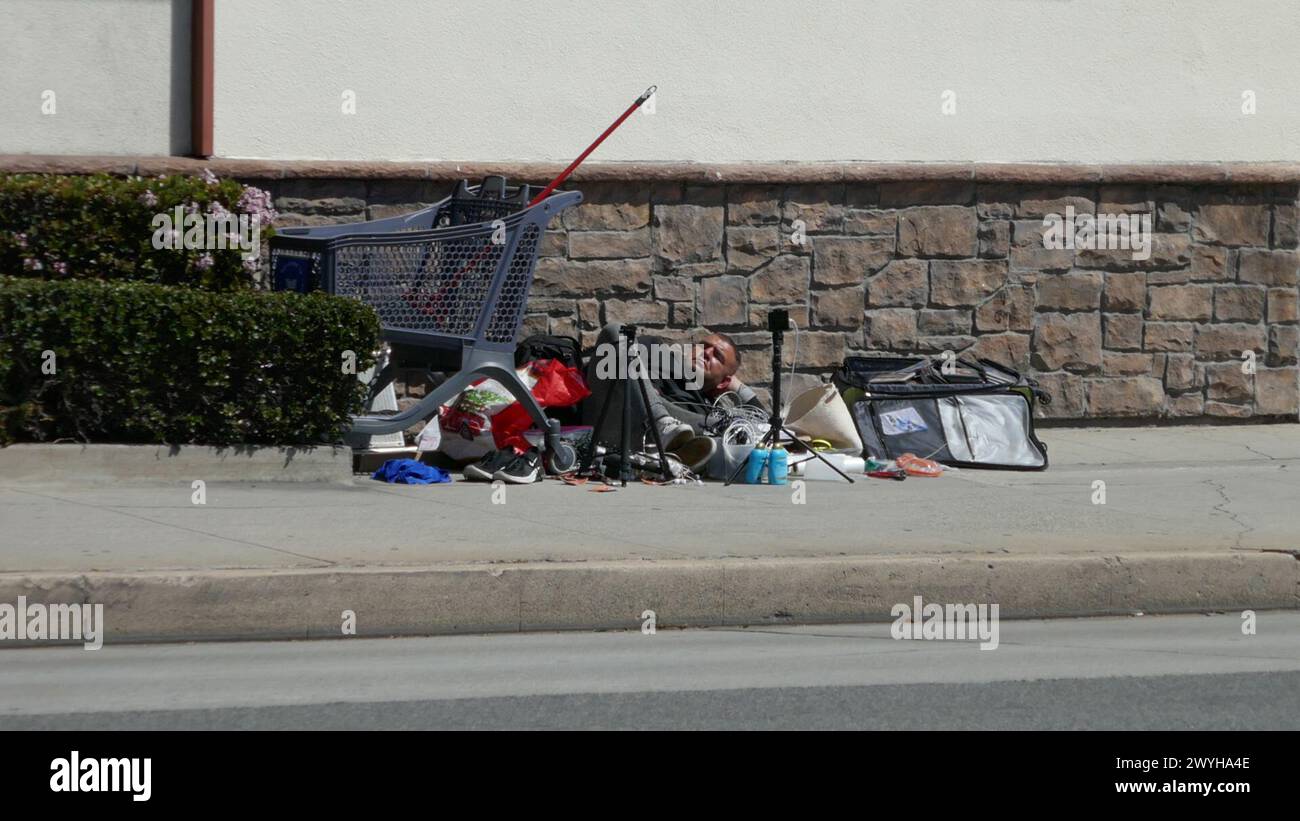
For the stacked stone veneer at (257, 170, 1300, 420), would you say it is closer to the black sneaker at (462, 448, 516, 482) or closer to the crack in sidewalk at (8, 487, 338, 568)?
the black sneaker at (462, 448, 516, 482)

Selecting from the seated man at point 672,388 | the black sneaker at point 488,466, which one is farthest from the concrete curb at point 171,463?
the seated man at point 672,388

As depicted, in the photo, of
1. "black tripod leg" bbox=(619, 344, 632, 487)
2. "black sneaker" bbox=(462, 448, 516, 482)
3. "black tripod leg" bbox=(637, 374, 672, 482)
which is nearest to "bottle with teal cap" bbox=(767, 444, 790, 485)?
"black tripod leg" bbox=(637, 374, 672, 482)

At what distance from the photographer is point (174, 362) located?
26.4 ft

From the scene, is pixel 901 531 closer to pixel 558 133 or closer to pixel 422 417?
pixel 422 417

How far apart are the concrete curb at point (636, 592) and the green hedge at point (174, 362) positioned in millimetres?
2310

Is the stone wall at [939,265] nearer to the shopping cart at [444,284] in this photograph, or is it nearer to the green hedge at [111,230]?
the green hedge at [111,230]

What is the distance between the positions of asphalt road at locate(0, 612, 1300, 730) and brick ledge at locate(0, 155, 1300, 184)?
4.84m

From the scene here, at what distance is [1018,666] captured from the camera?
5.67 metres

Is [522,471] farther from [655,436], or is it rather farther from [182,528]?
[182,528]

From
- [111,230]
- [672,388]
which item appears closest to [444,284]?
[672,388]

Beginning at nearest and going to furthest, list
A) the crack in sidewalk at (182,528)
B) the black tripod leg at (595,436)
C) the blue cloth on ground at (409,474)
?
the crack in sidewalk at (182,528)
the blue cloth on ground at (409,474)
the black tripod leg at (595,436)

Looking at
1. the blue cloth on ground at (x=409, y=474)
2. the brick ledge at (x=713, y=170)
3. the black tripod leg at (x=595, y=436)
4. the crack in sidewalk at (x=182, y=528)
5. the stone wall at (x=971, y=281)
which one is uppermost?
the brick ledge at (x=713, y=170)

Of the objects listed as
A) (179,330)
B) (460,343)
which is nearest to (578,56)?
(460,343)

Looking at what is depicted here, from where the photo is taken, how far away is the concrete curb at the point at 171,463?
25.8 feet
